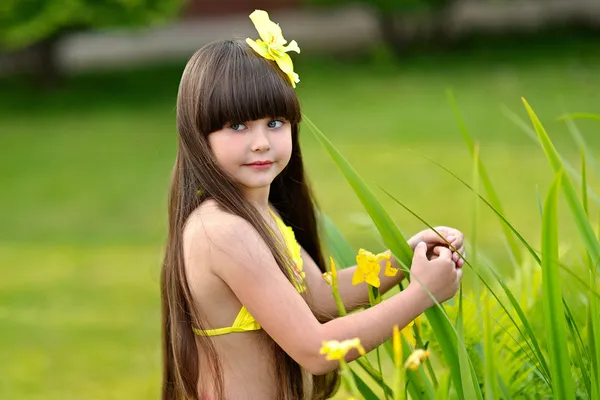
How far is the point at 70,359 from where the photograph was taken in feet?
12.7

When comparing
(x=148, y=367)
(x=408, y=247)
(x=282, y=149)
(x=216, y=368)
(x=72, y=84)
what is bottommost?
(x=148, y=367)

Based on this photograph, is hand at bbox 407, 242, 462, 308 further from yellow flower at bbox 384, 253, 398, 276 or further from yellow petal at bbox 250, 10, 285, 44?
yellow petal at bbox 250, 10, 285, 44

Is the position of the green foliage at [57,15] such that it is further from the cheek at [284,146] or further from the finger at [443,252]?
the finger at [443,252]

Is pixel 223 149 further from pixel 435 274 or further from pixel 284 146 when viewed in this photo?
pixel 435 274

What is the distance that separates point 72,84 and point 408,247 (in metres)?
8.75

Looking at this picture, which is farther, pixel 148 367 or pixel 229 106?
pixel 148 367

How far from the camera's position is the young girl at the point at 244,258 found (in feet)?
5.31

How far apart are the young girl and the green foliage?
690cm

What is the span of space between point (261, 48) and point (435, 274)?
503 mm

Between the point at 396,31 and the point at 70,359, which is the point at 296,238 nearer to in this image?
the point at 70,359

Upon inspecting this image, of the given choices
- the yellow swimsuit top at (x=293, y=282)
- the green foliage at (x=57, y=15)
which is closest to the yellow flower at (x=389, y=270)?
the yellow swimsuit top at (x=293, y=282)

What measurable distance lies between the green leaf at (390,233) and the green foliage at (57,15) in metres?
7.17

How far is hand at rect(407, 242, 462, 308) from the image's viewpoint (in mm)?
1609

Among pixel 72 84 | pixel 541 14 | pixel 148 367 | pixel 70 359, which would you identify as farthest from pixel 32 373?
pixel 541 14
